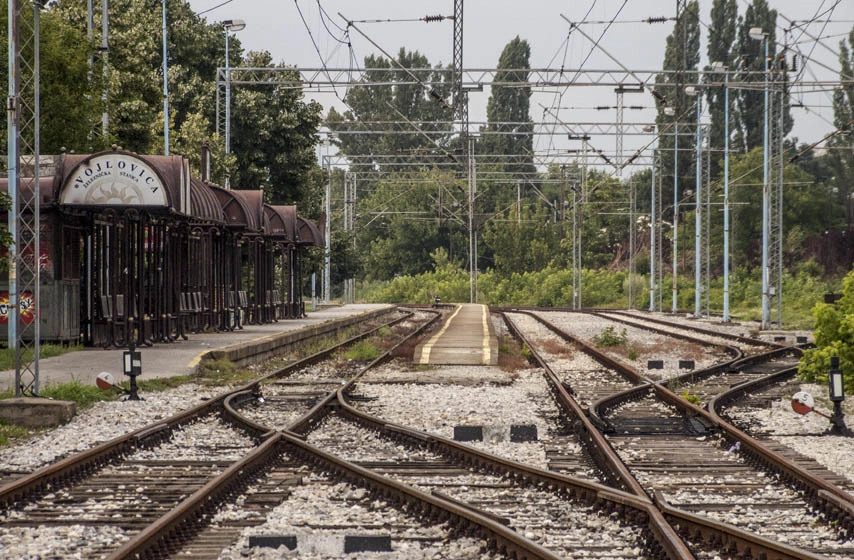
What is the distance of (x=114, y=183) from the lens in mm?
23359

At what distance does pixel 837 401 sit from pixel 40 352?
14448mm

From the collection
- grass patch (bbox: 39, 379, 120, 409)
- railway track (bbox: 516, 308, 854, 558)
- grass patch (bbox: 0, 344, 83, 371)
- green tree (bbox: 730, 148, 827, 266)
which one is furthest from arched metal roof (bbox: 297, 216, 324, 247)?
green tree (bbox: 730, 148, 827, 266)

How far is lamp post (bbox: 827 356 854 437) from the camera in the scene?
1282 cm

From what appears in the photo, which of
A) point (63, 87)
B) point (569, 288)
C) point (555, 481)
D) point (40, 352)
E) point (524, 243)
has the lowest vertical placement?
point (555, 481)

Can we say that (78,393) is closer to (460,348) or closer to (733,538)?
(733,538)

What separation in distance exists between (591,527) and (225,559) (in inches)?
92.0

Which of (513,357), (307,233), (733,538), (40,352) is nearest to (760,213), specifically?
(307,233)

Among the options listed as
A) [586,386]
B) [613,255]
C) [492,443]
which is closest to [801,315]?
[586,386]

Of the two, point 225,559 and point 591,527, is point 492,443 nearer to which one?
point 591,527

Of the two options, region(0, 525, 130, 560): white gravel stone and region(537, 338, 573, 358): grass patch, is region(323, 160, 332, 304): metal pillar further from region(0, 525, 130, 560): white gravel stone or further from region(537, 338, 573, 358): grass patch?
region(0, 525, 130, 560): white gravel stone

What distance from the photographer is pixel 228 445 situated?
12039mm

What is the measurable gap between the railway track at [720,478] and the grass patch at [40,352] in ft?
33.4

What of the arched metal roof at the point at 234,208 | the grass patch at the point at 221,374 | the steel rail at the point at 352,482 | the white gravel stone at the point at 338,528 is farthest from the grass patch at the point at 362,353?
the white gravel stone at the point at 338,528

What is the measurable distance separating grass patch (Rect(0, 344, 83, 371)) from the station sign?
107 inches
